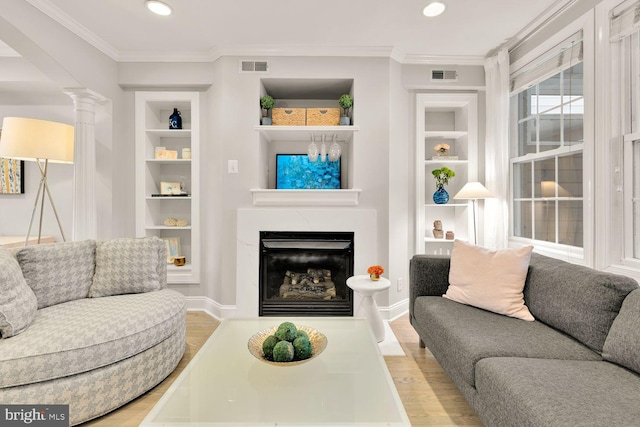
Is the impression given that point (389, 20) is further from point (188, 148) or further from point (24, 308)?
point (24, 308)

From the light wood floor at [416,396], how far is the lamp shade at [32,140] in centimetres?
184

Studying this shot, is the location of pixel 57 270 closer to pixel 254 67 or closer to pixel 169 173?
pixel 169 173

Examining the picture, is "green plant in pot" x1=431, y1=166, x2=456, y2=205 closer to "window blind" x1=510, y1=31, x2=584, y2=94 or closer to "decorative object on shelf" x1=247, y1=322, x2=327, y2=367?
"window blind" x1=510, y1=31, x2=584, y2=94

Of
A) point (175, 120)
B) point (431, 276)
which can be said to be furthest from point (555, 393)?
point (175, 120)

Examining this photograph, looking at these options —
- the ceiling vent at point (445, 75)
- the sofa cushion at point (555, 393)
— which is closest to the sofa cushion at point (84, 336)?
the sofa cushion at point (555, 393)

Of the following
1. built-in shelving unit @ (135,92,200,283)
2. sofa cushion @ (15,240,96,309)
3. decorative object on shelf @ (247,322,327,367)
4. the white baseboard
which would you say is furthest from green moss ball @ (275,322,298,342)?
built-in shelving unit @ (135,92,200,283)

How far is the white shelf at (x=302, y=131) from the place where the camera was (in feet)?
9.84

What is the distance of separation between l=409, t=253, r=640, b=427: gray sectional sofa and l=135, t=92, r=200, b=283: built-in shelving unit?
240 centimetres

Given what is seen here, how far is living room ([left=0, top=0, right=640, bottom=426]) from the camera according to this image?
9.41 feet

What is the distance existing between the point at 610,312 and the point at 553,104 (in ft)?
6.21

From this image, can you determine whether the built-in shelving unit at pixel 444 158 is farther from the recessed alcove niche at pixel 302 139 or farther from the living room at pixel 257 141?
the recessed alcove niche at pixel 302 139

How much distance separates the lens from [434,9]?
2.45m

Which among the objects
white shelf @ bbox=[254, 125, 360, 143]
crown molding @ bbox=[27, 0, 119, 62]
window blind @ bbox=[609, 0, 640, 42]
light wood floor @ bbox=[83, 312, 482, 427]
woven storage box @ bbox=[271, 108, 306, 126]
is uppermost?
crown molding @ bbox=[27, 0, 119, 62]

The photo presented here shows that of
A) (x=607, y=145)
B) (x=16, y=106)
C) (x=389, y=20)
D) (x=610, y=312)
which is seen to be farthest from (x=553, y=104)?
(x=16, y=106)
